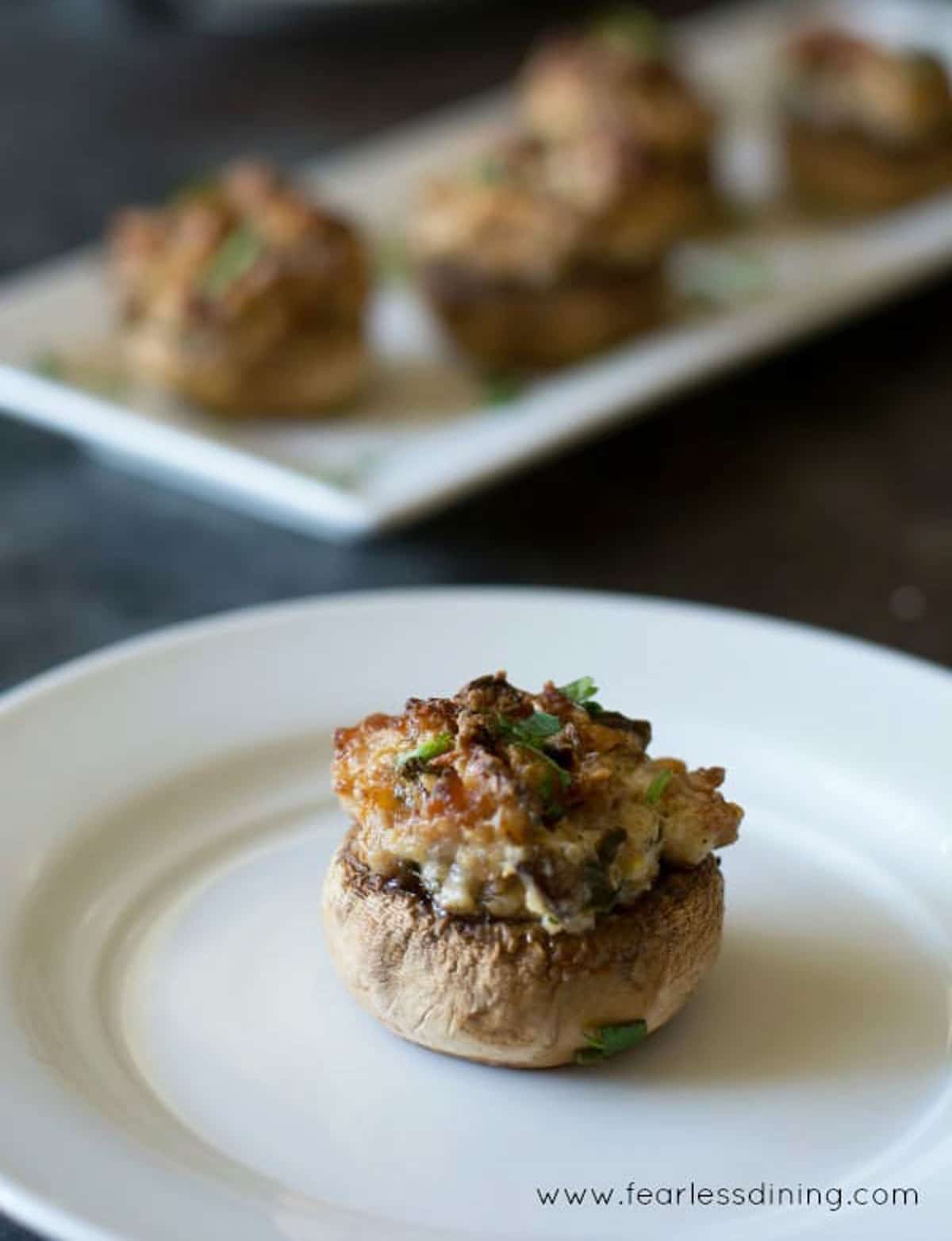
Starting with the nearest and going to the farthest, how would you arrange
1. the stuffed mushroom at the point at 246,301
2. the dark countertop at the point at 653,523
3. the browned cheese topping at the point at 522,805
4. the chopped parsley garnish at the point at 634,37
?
1. the browned cheese topping at the point at 522,805
2. the dark countertop at the point at 653,523
3. the stuffed mushroom at the point at 246,301
4. the chopped parsley garnish at the point at 634,37

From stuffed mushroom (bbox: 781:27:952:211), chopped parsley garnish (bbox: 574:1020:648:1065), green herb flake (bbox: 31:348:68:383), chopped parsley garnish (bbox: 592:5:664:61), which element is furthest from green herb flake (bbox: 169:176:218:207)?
chopped parsley garnish (bbox: 574:1020:648:1065)

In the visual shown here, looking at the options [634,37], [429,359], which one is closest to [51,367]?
[429,359]

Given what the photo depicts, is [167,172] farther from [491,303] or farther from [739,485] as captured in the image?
[739,485]

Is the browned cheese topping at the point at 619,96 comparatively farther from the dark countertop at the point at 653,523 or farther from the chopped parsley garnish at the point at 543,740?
the chopped parsley garnish at the point at 543,740

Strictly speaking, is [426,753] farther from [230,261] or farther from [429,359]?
[429,359]

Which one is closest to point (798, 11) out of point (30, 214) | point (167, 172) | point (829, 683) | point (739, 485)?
point (167, 172)

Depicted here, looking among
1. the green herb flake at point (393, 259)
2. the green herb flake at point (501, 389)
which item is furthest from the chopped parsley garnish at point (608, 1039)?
the green herb flake at point (393, 259)
